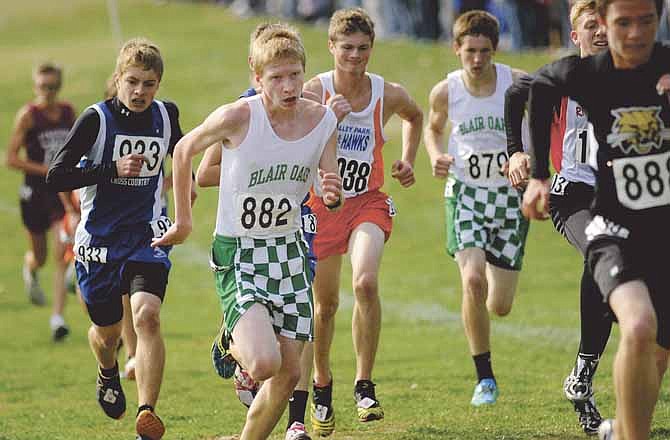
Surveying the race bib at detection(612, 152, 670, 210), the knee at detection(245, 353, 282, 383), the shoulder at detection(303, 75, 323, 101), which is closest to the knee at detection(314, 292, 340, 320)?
the shoulder at detection(303, 75, 323, 101)

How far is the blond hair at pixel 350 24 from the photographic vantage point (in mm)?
8727

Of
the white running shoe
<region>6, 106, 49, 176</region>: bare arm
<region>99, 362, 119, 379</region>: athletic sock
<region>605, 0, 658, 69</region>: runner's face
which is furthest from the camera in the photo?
<region>6, 106, 49, 176</region>: bare arm

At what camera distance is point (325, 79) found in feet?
29.4

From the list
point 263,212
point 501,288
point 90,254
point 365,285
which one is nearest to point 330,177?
point 263,212

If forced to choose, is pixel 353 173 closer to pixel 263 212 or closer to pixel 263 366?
pixel 263 212

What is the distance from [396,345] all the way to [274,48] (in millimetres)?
6569

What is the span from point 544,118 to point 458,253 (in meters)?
3.21

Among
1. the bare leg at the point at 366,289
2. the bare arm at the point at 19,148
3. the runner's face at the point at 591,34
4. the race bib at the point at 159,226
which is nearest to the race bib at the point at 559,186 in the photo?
the runner's face at the point at 591,34

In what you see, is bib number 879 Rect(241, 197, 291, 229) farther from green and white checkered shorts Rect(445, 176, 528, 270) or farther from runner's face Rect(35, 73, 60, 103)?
runner's face Rect(35, 73, 60, 103)

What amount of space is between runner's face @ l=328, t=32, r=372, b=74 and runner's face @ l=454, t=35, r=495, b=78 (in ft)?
3.54

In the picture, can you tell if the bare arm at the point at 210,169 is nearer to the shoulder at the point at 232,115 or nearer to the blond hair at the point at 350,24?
the shoulder at the point at 232,115

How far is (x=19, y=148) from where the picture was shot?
14.0 m

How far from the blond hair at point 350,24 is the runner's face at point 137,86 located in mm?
1209

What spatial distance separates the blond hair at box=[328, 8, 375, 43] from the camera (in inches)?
344
